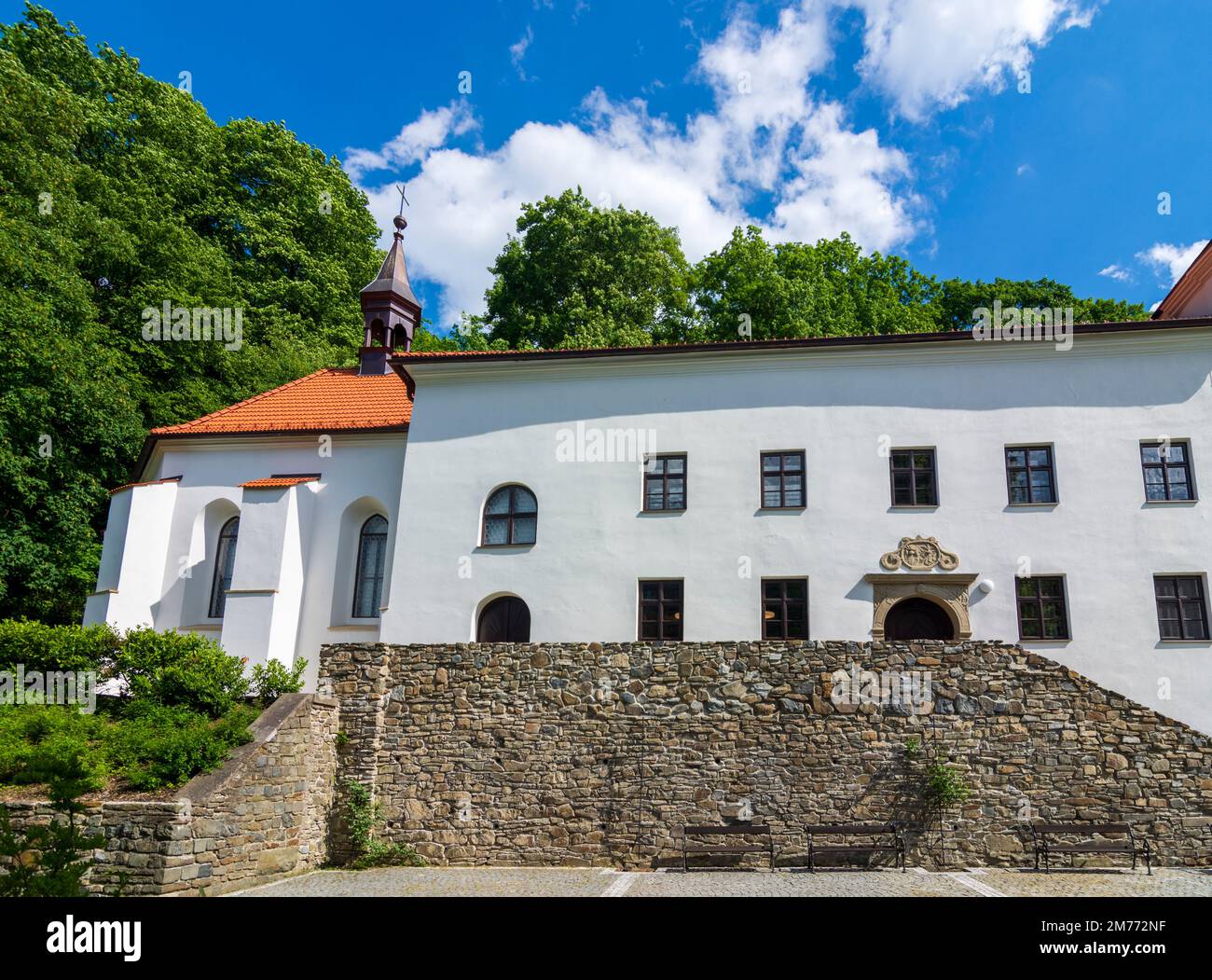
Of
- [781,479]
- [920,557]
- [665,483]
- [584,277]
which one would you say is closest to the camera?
[920,557]

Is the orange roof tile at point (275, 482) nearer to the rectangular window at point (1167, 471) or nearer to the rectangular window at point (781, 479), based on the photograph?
the rectangular window at point (781, 479)

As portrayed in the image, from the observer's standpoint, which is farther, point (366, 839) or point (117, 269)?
point (117, 269)

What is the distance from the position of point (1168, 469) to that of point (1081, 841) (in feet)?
25.5

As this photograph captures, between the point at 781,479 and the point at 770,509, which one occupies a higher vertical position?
the point at 781,479

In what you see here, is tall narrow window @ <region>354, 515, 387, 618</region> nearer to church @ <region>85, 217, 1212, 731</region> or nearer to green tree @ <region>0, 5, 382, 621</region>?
church @ <region>85, 217, 1212, 731</region>

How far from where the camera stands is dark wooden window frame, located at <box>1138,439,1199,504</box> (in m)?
16.2

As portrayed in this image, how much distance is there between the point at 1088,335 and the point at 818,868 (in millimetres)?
11624

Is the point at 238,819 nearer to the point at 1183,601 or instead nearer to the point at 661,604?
the point at 661,604

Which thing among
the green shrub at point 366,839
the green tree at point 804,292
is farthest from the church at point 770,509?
the green tree at point 804,292

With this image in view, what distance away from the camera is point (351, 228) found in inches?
1480

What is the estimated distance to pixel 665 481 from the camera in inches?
703

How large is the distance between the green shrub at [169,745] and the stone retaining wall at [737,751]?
219cm

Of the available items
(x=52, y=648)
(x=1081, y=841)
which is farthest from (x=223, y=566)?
(x=1081, y=841)
